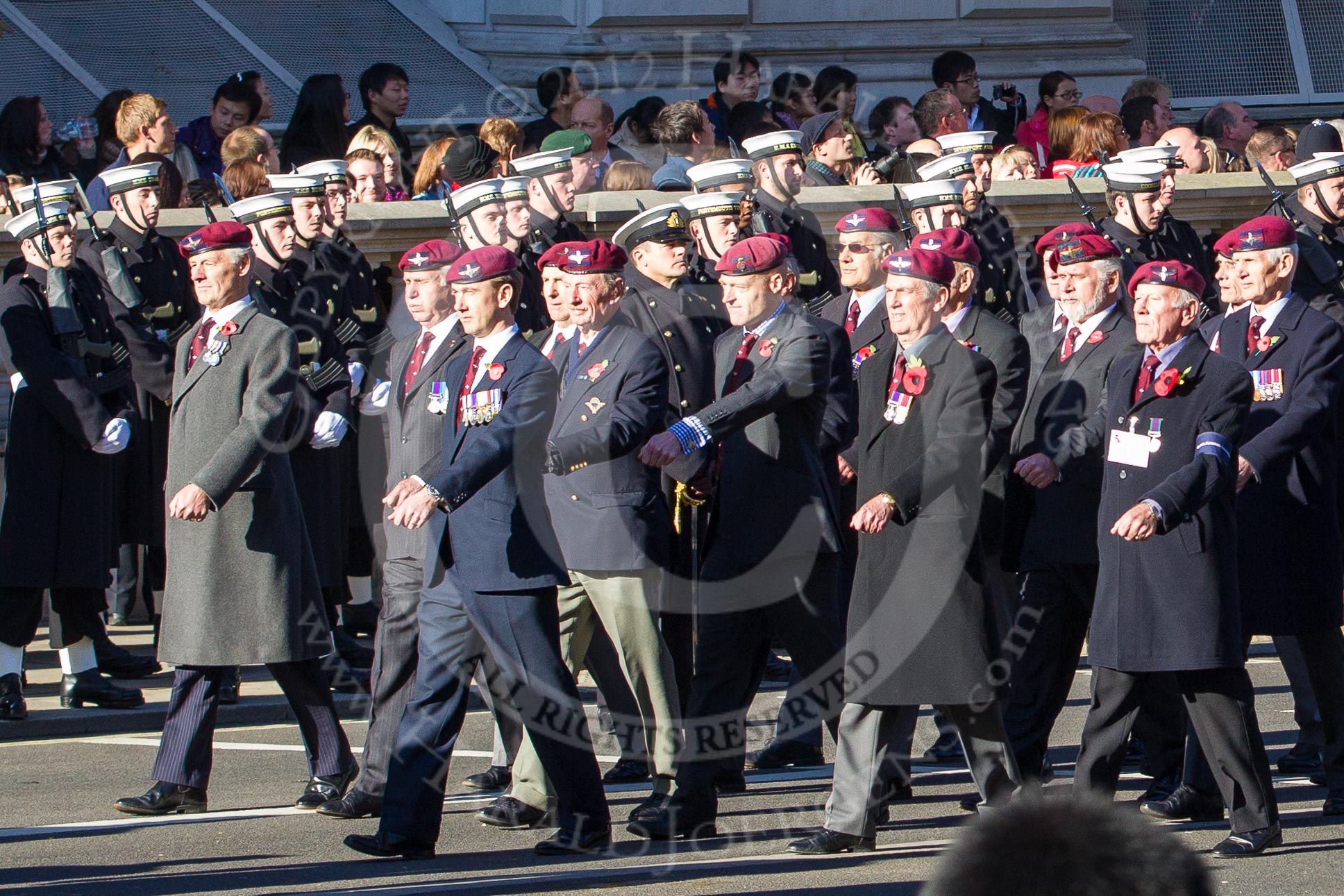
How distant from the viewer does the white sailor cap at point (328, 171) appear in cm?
962

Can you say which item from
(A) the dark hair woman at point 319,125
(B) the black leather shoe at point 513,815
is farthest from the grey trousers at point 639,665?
(A) the dark hair woman at point 319,125

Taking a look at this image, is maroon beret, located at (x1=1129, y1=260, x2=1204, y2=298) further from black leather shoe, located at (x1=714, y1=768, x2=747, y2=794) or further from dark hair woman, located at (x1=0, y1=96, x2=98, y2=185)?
dark hair woman, located at (x1=0, y1=96, x2=98, y2=185)

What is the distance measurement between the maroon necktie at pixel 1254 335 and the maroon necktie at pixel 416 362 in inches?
104

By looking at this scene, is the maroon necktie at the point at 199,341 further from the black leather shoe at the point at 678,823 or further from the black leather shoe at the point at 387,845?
the black leather shoe at the point at 678,823

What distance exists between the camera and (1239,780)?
6.15 metres

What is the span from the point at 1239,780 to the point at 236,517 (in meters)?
3.16

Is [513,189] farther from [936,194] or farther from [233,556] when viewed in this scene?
[233,556]

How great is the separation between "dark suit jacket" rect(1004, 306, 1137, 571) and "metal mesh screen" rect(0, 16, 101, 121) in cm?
923

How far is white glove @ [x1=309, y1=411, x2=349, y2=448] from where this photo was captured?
340 inches

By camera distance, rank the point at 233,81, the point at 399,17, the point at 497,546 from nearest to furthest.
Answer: the point at 497,546
the point at 233,81
the point at 399,17

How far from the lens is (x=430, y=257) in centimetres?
719

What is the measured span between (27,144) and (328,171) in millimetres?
2098

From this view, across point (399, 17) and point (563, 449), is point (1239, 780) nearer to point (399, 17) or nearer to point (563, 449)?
point (563, 449)

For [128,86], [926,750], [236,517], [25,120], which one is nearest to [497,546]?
[236,517]
